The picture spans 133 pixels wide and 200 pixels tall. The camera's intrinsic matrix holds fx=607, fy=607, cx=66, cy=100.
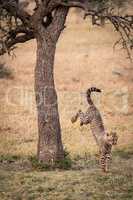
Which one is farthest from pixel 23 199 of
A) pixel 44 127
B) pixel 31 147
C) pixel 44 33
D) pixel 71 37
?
pixel 71 37

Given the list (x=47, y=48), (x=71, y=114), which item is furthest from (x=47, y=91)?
(x=71, y=114)

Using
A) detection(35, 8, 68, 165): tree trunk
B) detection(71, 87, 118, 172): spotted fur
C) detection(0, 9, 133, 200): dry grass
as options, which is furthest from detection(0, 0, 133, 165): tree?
detection(71, 87, 118, 172): spotted fur

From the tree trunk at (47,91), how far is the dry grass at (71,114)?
81 centimetres

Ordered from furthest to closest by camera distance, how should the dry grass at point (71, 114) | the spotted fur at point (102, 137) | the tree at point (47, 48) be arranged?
1. the tree at point (47, 48)
2. the spotted fur at point (102, 137)
3. the dry grass at point (71, 114)

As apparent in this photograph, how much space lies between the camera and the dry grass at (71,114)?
14688 millimetres

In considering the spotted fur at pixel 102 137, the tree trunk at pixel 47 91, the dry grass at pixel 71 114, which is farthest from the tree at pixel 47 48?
the spotted fur at pixel 102 137

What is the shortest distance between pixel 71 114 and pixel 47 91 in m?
13.0

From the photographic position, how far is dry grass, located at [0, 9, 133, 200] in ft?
48.2

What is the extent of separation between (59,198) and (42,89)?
15.1ft

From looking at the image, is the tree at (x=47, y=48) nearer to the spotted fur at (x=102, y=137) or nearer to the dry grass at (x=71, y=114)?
the dry grass at (x=71, y=114)

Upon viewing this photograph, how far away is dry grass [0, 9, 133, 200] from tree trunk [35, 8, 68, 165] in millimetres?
810

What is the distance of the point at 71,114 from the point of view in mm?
30641

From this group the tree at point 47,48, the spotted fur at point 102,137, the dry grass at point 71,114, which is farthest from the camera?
the tree at point 47,48

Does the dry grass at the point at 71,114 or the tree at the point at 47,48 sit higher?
the tree at the point at 47,48
